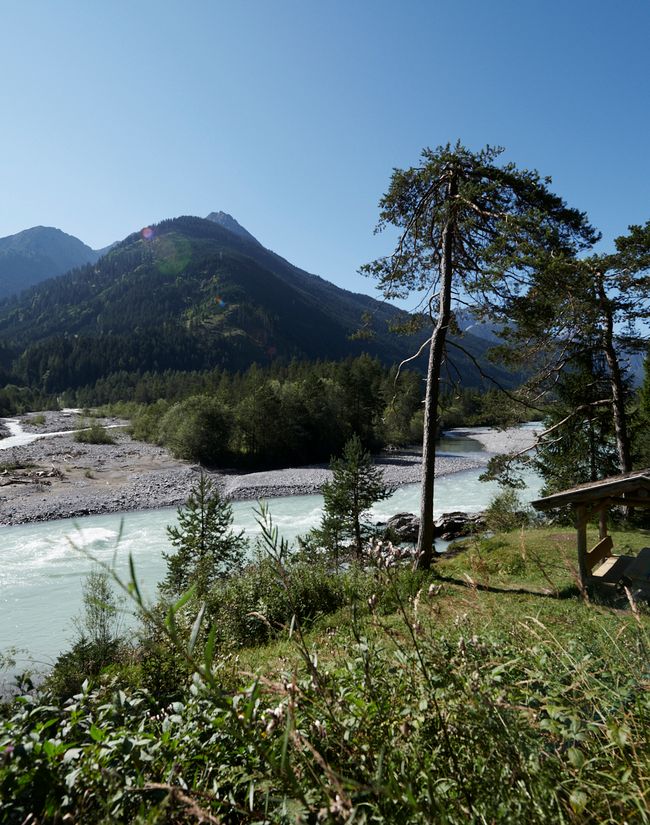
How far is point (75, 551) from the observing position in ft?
21.2

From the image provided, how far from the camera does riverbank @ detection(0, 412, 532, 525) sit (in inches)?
1336

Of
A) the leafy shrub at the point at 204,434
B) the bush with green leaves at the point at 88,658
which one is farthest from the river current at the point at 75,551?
the leafy shrub at the point at 204,434

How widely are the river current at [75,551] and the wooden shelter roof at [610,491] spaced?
8.17 meters

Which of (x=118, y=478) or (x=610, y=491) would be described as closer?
(x=610, y=491)

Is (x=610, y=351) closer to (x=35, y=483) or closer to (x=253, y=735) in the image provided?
(x=253, y=735)

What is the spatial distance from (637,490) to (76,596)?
19497mm

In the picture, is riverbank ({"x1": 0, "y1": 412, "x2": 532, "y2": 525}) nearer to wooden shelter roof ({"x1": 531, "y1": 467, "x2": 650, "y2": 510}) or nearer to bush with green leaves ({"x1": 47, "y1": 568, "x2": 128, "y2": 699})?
bush with green leaves ({"x1": 47, "y1": 568, "x2": 128, "y2": 699})

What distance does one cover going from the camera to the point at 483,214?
447 inches

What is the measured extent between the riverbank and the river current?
217 centimetres

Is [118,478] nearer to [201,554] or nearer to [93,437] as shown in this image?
[93,437]

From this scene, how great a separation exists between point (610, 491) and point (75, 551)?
10588 millimetres

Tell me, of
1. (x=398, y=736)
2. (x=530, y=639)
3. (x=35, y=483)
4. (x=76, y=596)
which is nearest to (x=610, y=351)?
(x=530, y=639)

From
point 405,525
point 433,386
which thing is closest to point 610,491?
point 433,386

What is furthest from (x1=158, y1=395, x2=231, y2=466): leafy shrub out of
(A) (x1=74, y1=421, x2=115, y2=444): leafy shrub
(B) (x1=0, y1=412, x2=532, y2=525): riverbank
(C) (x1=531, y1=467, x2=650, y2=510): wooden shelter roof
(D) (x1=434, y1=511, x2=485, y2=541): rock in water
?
(C) (x1=531, y1=467, x2=650, y2=510): wooden shelter roof
